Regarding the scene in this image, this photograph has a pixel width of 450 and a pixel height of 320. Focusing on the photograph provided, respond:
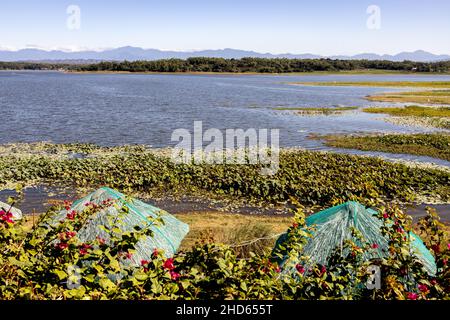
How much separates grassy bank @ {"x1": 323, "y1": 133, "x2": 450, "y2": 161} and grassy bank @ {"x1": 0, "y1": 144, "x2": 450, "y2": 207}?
711 centimetres

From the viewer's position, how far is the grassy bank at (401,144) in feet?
110

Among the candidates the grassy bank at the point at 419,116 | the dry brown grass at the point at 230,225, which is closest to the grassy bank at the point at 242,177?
the dry brown grass at the point at 230,225

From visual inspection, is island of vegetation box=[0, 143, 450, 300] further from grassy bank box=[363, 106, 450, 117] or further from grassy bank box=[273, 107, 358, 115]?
grassy bank box=[363, 106, 450, 117]

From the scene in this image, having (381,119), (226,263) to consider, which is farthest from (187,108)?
(226,263)

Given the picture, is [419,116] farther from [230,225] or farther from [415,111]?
[230,225]

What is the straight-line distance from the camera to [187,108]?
217ft

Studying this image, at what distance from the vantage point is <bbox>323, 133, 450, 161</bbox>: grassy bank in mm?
33594

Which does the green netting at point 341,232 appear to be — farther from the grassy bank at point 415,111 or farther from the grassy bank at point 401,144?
the grassy bank at point 415,111

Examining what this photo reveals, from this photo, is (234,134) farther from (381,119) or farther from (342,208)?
(342,208)
